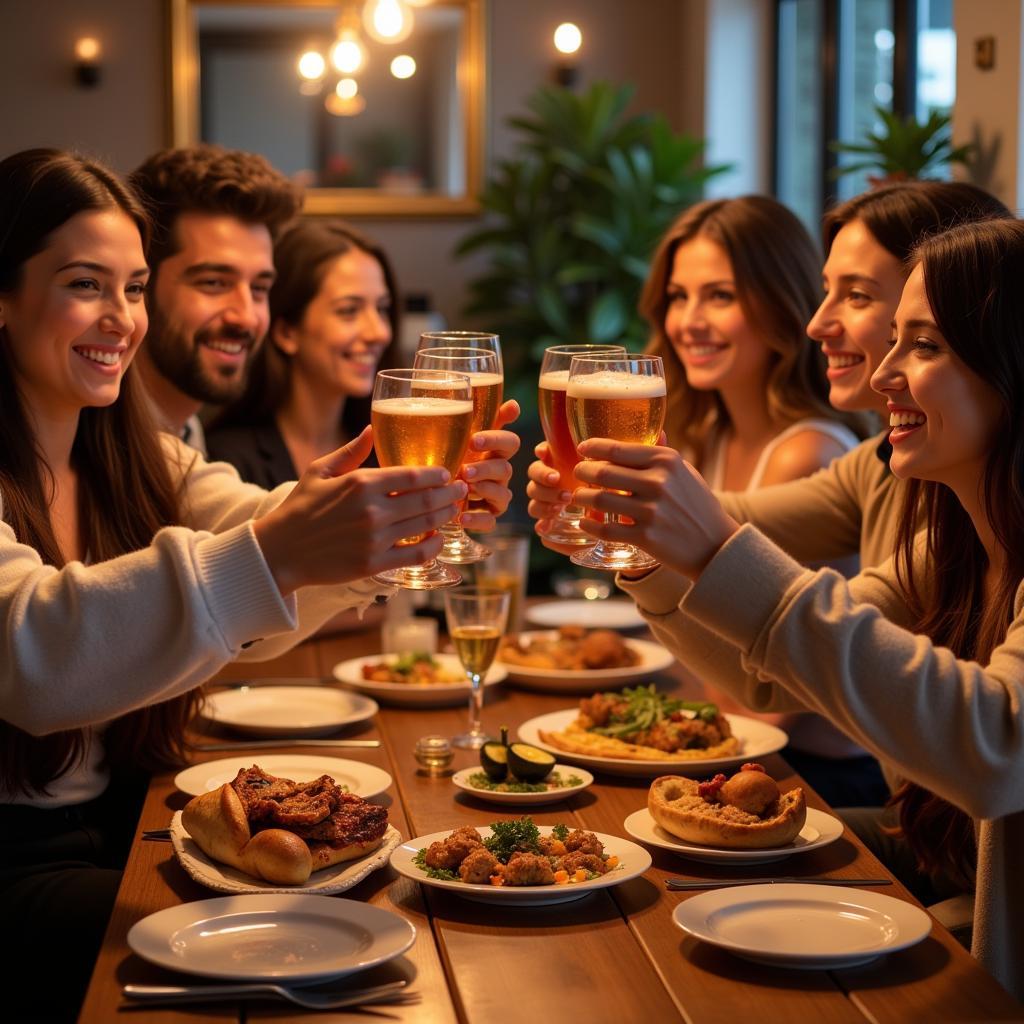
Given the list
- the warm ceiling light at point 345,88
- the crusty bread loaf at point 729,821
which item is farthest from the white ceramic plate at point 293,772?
the warm ceiling light at point 345,88

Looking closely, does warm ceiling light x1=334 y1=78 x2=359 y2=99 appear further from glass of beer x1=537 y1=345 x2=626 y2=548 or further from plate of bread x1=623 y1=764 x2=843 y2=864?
plate of bread x1=623 y1=764 x2=843 y2=864

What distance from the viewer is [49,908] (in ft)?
6.25

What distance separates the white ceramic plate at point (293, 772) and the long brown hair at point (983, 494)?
744 mm

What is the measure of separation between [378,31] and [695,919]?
387 cm

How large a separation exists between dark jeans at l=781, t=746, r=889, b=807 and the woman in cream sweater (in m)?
0.64

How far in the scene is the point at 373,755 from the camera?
2174mm

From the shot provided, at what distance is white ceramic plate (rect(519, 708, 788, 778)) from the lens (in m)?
2.02

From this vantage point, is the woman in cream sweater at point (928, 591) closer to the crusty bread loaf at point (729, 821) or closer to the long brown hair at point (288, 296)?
the crusty bread loaf at point (729, 821)

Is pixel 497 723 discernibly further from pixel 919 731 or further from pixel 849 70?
pixel 849 70

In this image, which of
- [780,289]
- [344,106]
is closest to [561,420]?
[780,289]

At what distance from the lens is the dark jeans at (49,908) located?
74.5 inches

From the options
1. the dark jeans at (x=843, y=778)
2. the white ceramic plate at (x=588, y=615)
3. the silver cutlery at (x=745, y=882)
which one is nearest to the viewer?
the silver cutlery at (x=745, y=882)

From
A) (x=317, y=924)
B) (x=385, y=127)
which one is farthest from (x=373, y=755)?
(x=385, y=127)

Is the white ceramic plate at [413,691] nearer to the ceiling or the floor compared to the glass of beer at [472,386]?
nearer to the floor
